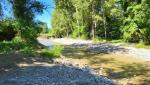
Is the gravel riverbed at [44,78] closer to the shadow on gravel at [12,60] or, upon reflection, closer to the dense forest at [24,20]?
the shadow on gravel at [12,60]

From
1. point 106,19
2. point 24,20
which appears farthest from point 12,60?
point 106,19

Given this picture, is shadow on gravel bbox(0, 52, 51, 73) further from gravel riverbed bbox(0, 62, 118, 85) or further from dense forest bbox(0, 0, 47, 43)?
dense forest bbox(0, 0, 47, 43)

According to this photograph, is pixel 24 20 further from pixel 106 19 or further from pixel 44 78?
pixel 106 19

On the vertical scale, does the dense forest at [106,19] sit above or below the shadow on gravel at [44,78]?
above

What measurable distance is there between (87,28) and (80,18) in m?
3.40

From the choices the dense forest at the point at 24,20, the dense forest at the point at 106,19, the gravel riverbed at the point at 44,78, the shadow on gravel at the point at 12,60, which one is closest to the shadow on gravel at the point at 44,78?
the gravel riverbed at the point at 44,78

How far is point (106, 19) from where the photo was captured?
245 ft

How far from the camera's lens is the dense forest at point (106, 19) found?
48.7 meters

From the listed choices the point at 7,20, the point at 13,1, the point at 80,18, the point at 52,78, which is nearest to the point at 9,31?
the point at 7,20

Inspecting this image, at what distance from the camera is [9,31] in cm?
4294

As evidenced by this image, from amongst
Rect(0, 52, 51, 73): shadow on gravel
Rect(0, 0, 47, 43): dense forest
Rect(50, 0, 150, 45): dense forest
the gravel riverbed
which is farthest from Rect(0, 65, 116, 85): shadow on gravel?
Rect(0, 0, 47, 43): dense forest

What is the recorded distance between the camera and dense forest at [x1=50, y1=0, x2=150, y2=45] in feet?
160

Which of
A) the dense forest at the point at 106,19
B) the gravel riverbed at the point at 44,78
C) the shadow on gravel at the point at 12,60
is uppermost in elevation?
the dense forest at the point at 106,19

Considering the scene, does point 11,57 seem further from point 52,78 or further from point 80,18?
point 80,18
